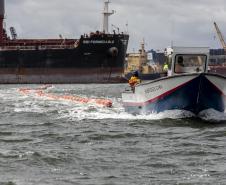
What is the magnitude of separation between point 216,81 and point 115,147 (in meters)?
6.27

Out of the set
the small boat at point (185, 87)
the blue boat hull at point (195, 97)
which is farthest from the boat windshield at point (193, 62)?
the blue boat hull at point (195, 97)

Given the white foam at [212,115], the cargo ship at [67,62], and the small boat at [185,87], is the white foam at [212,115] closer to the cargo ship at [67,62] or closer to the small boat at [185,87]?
the small boat at [185,87]

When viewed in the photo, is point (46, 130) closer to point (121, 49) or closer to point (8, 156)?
point (8, 156)

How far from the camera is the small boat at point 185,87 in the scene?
21797 millimetres

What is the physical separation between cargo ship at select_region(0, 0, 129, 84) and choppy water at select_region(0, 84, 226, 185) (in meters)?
58.2

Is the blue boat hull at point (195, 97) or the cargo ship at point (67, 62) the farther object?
the cargo ship at point (67, 62)

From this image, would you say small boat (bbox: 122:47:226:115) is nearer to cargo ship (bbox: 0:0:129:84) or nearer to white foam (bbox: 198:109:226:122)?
white foam (bbox: 198:109:226:122)

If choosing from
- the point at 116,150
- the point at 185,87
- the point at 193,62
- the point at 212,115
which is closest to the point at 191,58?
the point at 193,62

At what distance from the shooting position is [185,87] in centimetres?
2191

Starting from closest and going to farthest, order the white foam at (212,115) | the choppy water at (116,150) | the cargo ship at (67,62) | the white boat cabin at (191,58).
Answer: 1. the choppy water at (116,150)
2. the white foam at (212,115)
3. the white boat cabin at (191,58)
4. the cargo ship at (67,62)

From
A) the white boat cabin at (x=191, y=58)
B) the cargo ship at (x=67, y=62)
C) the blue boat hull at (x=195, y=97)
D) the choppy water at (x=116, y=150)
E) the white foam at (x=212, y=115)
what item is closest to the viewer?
the choppy water at (x=116, y=150)

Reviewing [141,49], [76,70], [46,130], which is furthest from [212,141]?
[141,49]

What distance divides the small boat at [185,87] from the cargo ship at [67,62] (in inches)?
2323

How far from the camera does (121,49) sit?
86938 millimetres
